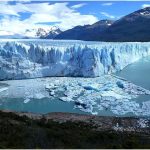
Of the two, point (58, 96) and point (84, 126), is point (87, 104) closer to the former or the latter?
point (58, 96)

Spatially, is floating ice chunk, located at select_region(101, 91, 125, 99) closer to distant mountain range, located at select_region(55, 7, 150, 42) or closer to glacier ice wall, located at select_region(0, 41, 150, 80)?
glacier ice wall, located at select_region(0, 41, 150, 80)

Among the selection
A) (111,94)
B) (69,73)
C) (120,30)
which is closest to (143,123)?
(111,94)

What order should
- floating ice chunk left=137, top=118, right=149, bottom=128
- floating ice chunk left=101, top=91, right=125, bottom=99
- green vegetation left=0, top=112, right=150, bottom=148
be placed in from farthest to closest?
floating ice chunk left=101, top=91, right=125, bottom=99, floating ice chunk left=137, top=118, right=149, bottom=128, green vegetation left=0, top=112, right=150, bottom=148

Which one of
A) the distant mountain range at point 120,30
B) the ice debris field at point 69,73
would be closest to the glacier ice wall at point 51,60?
the ice debris field at point 69,73

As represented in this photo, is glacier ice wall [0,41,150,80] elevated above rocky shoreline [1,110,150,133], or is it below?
above

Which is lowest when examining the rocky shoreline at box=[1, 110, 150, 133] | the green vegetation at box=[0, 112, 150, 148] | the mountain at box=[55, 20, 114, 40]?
the rocky shoreline at box=[1, 110, 150, 133]

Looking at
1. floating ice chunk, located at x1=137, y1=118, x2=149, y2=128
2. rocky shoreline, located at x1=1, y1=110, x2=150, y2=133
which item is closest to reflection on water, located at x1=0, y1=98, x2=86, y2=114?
rocky shoreline, located at x1=1, y1=110, x2=150, y2=133

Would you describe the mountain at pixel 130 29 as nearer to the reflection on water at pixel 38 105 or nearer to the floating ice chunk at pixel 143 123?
the reflection on water at pixel 38 105
